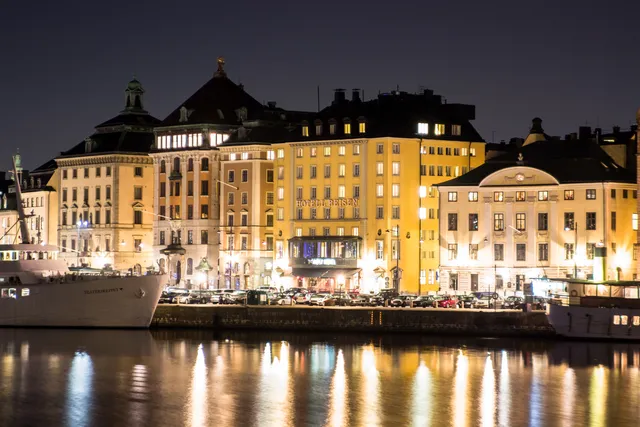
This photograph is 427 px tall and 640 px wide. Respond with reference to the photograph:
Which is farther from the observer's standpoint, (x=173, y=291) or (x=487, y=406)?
(x=173, y=291)

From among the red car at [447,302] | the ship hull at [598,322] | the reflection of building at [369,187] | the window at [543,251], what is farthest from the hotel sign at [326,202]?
the ship hull at [598,322]

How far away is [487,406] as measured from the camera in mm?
79750

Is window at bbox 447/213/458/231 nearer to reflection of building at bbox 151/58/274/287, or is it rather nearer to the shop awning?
the shop awning

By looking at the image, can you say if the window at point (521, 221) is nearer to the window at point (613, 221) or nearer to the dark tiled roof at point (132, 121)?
the window at point (613, 221)

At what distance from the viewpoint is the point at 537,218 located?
135000mm

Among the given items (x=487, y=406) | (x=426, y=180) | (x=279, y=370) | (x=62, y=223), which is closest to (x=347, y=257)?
(x=426, y=180)

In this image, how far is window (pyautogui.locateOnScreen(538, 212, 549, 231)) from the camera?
5300 inches

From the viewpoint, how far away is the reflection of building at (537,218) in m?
132

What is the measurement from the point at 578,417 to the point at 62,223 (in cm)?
11098

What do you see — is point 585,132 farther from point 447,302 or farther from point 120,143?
point 120,143

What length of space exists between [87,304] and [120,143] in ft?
183

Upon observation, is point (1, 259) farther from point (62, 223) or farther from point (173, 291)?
point (62, 223)

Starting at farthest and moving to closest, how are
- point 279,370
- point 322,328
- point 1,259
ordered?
point 1,259, point 322,328, point 279,370

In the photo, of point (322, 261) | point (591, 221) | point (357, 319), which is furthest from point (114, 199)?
point (357, 319)
